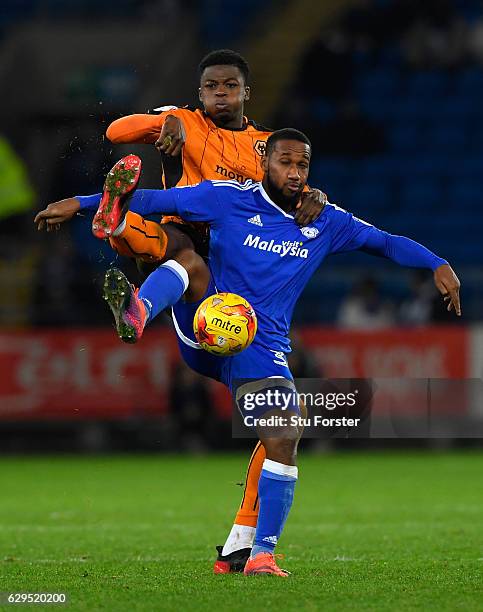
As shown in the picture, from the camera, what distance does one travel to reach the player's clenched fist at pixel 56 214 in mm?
6590

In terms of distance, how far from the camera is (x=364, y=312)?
1653 centimetres

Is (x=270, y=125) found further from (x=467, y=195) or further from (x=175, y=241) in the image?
(x=175, y=241)

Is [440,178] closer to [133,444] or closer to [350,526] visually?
[133,444]

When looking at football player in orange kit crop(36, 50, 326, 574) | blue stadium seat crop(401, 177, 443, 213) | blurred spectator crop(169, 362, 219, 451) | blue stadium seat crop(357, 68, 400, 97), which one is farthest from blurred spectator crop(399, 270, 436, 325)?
football player in orange kit crop(36, 50, 326, 574)

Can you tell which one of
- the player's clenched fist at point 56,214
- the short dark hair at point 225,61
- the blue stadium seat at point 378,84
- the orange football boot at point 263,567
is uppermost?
the blue stadium seat at point 378,84

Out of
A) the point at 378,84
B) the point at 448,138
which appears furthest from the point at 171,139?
the point at 378,84

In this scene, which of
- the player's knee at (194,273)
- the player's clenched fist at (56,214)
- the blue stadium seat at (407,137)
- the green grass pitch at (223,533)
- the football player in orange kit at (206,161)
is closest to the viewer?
the green grass pitch at (223,533)

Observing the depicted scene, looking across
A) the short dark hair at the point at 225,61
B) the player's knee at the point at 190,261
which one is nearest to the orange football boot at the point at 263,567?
the player's knee at the point at 190,261

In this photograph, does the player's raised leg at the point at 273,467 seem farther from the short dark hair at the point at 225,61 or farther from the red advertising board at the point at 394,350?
the red advertising board at the point at 394,350

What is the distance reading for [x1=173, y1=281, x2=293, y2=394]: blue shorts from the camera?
679 cm

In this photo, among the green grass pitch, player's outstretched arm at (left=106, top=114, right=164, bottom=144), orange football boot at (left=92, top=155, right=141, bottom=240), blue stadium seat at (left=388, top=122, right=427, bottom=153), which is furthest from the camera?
blue stadium seat at (left=388, top=122, right=427, bottom=153)

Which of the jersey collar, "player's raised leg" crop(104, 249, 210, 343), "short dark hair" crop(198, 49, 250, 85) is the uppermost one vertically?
"short dark hair" crop(198, 49, 250, 85)

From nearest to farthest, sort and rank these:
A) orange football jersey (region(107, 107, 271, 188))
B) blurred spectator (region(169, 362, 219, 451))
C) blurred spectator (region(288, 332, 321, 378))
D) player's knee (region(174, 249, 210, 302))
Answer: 1. player's knee (region(174, 249, 210, 302))
2. orange football jersey (region(107, 107, 271, 188))
3. blurred spectator (region(288, 332, 321, 378))
4. blurred spectator (region(169, 362, 219, 451))

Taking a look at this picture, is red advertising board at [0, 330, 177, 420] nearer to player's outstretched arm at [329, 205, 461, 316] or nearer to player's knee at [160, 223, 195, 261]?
player's knee at [160, 223, 195, 261]
